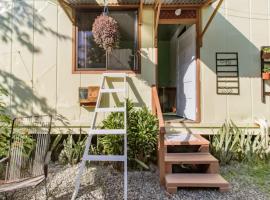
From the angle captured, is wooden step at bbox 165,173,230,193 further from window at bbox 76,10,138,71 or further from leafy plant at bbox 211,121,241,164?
window at bbox 76,10,138,71

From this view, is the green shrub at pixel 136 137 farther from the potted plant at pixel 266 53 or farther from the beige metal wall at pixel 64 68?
the potted plant at pixel 266 53

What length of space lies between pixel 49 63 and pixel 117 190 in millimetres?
2846

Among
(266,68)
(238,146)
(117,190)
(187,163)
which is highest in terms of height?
(266,68)

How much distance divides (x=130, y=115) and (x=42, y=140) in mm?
1496

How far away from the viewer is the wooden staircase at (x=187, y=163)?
11.4ft

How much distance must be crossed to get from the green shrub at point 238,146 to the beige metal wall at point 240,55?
38cm

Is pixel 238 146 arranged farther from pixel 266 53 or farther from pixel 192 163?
pixel 266 53

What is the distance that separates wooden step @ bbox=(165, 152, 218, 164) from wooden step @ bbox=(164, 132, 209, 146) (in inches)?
7.6

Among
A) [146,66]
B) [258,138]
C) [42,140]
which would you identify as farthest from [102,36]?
[258,138]

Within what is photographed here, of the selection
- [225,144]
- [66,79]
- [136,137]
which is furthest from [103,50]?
[225,144]

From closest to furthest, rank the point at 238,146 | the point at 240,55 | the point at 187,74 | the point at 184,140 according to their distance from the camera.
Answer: the point at 184,140 < the point at 238,146 < the point at 240,55 < the point at 187,74

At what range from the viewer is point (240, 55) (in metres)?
5.03

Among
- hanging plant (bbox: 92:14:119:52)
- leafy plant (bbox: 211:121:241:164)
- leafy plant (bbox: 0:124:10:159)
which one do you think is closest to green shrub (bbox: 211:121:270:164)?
leafy plant (bbox: 211:121:241:164)

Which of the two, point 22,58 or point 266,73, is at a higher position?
point 22,58
